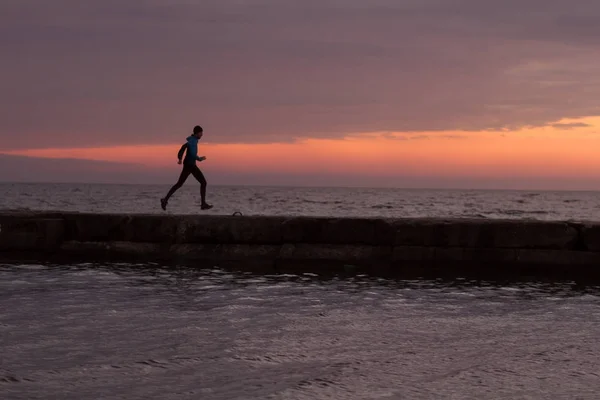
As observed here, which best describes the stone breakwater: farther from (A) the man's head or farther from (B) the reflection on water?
(A) the man's head

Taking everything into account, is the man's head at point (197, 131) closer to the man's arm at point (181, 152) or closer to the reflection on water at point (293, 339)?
the man's arm at point (181, 152)

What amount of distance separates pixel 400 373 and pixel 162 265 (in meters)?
5.87

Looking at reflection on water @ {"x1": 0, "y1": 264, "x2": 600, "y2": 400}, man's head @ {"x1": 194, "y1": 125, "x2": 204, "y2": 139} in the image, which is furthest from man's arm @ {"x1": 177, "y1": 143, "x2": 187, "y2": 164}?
reflection on water @ {"x1": 0, "y1": 264, "x2": 600, "y2": 400}

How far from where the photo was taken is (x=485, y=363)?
15.0 feet

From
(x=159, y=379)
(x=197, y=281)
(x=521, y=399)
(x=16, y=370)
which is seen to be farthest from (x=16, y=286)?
(x=521, y=399)

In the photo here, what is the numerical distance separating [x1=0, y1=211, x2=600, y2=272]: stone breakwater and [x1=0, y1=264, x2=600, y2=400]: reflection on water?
1.82 m

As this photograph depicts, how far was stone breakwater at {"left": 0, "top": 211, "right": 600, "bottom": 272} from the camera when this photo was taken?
32.8 ft

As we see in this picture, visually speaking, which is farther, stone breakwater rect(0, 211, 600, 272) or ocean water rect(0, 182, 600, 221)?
ocean water rect(0, 182, 600, 221)

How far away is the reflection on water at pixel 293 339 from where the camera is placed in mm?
4012

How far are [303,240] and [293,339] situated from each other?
532 cm

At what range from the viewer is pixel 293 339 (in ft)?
17.1

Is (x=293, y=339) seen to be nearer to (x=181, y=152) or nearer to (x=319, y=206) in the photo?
(x=181, y=152)

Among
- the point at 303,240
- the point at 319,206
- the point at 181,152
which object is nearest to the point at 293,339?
the point at 303,240

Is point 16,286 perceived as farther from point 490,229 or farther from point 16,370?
point 490,229
